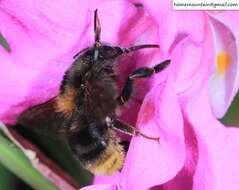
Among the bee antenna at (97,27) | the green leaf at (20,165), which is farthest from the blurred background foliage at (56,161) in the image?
the bee antenna at (97,27)

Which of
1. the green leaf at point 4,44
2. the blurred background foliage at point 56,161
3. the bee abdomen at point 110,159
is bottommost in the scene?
the blurred background foliage at point 56,161

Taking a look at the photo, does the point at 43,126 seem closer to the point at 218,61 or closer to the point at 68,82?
the point at 68,82

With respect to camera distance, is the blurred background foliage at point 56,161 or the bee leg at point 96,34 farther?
the blurred background foliage at point 56,161

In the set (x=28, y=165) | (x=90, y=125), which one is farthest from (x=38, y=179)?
(x=90, y=125)

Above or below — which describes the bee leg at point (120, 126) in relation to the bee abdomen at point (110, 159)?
above

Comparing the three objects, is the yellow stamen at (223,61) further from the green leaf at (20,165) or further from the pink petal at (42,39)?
the green leaf at (20,165)

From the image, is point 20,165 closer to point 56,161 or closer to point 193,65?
point 56,161

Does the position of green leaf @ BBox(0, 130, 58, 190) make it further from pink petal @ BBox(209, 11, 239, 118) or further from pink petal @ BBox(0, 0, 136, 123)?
pink petal @ BBox(209, 11, 239, 118)
